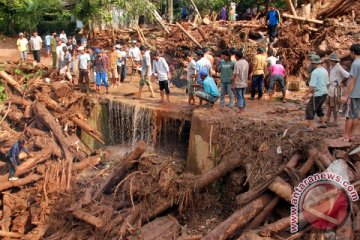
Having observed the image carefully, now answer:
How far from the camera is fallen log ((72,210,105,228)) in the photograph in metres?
8.47

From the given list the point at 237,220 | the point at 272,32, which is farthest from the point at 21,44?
the point at 237,220

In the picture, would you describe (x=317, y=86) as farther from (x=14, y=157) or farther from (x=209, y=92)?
(x=14, y=157)

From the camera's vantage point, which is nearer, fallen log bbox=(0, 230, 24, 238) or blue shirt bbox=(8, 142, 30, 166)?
fallen log bbox=(0, 230, 24, 238)

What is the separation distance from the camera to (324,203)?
641 centimetres

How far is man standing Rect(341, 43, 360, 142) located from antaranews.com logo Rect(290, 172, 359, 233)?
140cm

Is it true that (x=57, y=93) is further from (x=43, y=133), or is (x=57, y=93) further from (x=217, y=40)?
(x=217, y=40)

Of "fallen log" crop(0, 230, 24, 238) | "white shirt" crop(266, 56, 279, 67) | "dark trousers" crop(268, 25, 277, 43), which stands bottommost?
"fallen log" crop(0, 230, 24, 238)

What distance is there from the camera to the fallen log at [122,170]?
9.16 metres

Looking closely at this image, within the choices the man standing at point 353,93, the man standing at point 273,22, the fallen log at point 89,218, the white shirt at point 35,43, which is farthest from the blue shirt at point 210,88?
the white shirt at point 35,43

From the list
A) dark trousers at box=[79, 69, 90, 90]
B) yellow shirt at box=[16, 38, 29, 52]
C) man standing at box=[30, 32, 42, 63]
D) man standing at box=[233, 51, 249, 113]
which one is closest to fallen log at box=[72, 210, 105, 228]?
man standing at box=[233, 51, 249, 113]

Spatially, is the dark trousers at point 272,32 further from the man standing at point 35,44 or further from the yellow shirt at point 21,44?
the yellow shirt at point 21,44

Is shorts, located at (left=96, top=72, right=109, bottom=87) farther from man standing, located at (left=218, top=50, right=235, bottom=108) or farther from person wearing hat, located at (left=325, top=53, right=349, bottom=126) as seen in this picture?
person wearing hat, located at (left=325, top=53, right=349, bottom=126)

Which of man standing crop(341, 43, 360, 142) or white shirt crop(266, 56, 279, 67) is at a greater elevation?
white shirt crop(266, 56, 279, 67)

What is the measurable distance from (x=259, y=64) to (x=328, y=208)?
20.5 feet
